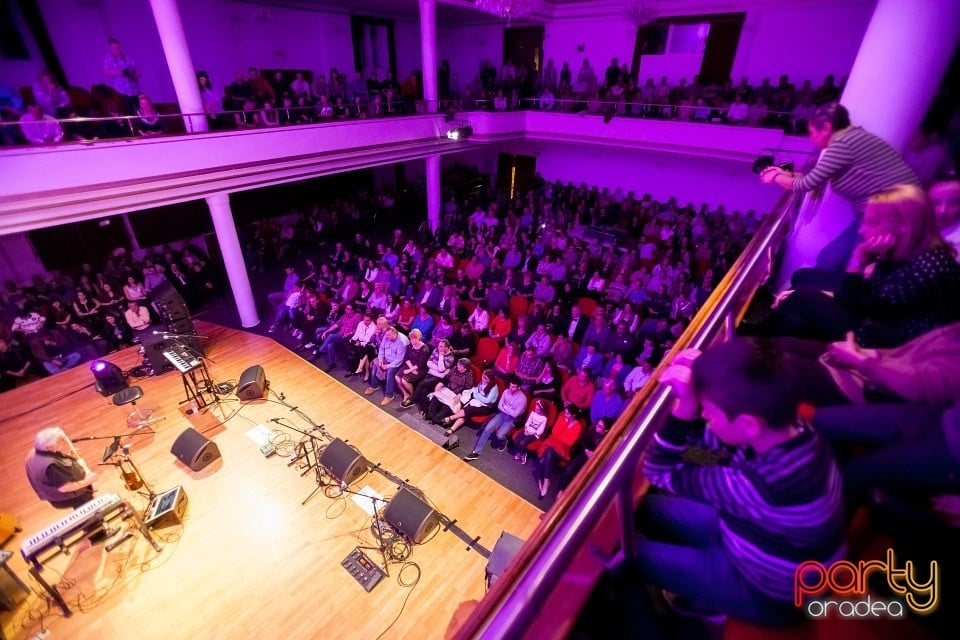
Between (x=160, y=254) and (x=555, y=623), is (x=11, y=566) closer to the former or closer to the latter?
(x=555, y=623)

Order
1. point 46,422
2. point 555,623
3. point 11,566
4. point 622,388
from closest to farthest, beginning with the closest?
point 555,623 < point 11,566 < point 622,388 < point 46,422

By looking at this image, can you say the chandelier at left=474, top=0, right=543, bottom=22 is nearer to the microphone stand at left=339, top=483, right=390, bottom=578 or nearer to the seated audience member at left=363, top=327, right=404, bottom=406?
the seated audience member at left=363, top=327, right=404, bottom=406

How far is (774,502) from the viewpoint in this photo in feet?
3.52

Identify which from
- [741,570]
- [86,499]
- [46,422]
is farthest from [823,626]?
[46,422]

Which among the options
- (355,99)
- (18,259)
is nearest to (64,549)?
(18,259)

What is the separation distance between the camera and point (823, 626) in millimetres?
1104

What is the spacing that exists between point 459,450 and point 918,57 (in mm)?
5726

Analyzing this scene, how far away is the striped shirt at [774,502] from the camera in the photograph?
104 cm

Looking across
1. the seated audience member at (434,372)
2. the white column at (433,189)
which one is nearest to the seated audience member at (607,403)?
the seated audience member at (434,372)

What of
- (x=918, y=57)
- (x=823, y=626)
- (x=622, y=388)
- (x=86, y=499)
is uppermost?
(x=918, y=57)

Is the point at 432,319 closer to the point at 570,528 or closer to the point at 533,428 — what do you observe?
the point at 533,428

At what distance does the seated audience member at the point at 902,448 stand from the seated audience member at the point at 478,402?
5.04 m

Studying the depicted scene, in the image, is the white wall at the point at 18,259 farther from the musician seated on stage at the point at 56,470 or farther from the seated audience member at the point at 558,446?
the seated audience member at the point at 558,446

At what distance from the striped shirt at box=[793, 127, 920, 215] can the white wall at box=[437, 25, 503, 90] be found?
14.6 meters
